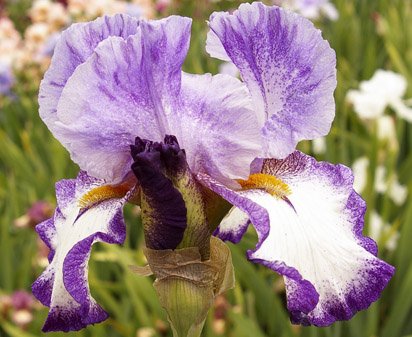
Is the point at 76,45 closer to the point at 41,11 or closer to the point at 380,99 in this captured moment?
the point at 380,99

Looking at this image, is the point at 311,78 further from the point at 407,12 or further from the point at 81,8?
the point at 81,8

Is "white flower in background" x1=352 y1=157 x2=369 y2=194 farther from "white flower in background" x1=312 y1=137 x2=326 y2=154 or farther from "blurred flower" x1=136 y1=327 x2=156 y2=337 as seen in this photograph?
"blurred flower" x1=136 y1=327 x2=156 y2=337

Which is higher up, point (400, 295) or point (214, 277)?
point (214, 277)

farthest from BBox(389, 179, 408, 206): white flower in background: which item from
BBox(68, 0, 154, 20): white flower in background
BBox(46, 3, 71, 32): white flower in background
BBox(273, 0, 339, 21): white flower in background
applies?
BBox(46, 3, 71, 32): white flower in background

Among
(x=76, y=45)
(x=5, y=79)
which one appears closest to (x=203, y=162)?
(x=76, y=45)

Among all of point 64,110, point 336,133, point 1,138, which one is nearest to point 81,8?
point 1,138

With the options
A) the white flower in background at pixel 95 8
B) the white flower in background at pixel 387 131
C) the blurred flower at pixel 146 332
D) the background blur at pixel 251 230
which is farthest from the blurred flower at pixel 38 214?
the white flower in background at pixel 95 8
